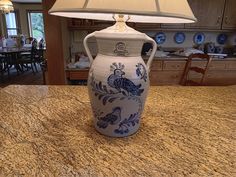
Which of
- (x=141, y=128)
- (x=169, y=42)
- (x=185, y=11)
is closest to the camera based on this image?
(x=185, y=11)

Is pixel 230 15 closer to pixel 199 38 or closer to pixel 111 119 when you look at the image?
pixel 199 38

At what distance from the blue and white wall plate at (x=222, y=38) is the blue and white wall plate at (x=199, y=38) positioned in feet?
0.90

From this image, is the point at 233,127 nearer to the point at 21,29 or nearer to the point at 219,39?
the point at 219,39

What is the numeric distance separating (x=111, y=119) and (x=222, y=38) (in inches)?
133

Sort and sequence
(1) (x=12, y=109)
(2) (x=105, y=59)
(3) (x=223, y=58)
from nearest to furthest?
(2) (x=105, y=59)
(1) (x=12, y=109)
(3) (x=223, y=58)

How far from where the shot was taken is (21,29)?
8.15m

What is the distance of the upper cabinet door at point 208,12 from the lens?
3.05 meters

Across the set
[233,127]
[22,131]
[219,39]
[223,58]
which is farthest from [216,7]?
[22,131]

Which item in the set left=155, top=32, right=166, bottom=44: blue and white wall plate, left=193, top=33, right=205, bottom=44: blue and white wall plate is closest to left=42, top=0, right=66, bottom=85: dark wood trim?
left=155, top=32, right=166, bottom=44: blue and white wall plate

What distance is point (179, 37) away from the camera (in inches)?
132

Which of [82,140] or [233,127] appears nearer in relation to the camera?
[82,140]

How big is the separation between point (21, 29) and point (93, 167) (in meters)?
8.78

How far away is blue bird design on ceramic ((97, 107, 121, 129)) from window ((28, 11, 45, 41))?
8507mm

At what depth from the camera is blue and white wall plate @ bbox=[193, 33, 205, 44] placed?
3.38 meters
